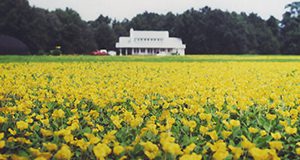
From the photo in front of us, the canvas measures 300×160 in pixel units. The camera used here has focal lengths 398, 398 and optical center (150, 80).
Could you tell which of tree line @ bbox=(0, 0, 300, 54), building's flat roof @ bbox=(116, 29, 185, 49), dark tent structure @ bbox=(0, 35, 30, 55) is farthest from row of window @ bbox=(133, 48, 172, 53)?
dark tent structure @ bbox=(0, 35, 30, 55)

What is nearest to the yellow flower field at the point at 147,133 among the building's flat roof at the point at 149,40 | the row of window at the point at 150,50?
the building's flat roof at the point at 149,40

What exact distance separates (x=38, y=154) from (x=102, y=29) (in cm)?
6276

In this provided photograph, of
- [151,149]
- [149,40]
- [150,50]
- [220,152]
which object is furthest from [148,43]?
[220,152]

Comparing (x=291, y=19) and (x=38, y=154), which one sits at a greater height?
(x=291, y=19)

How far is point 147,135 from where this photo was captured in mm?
2779

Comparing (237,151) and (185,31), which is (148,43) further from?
(237,151)

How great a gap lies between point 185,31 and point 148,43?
6.51 m

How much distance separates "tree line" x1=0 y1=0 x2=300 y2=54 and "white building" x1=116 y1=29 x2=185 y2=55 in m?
2.54

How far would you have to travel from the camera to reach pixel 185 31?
64.6 meters

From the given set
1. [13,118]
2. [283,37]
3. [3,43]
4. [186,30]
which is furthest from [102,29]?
[13,118]

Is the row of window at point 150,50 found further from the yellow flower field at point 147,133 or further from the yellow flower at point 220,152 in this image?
the yellow flower at point 220,152

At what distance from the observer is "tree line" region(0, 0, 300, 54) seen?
49.0 meters

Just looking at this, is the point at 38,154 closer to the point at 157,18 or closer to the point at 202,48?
the point at 202,48

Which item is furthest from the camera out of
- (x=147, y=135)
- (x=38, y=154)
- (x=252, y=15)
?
(x=252, y=15)
